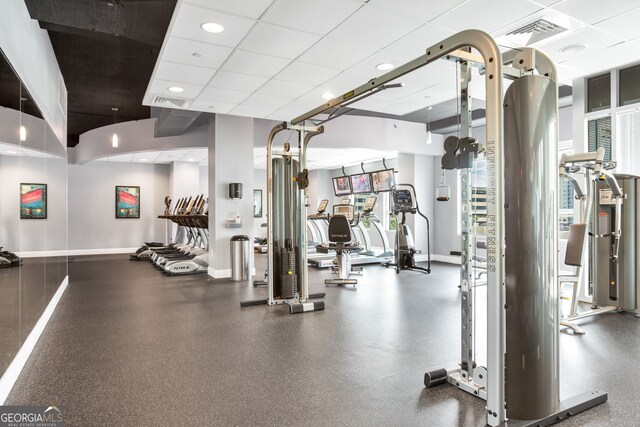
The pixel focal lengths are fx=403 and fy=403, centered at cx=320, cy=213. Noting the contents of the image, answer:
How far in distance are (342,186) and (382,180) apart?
2.18 meters

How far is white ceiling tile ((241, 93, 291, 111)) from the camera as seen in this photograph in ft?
20.5

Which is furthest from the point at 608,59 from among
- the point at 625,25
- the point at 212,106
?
the point at 212,106

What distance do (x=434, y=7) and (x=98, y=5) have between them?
332 cm

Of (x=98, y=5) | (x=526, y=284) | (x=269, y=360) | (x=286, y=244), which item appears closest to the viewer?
(x=526, y=284)

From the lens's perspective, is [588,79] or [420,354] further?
[588,79]

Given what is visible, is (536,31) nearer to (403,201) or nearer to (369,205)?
(403,201)

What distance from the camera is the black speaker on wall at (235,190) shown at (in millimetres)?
7681

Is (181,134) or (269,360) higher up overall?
(181,134)

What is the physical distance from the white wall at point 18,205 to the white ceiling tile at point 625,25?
17.1ft

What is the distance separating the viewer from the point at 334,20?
12.4 ft

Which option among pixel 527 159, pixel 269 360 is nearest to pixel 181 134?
pixel 269 360

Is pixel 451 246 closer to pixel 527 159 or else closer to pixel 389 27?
pixel 389 27

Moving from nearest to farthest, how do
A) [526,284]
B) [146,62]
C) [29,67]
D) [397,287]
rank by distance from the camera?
1. [526,284]
2. [29,67]
3. [397,287]
4. [146,62]

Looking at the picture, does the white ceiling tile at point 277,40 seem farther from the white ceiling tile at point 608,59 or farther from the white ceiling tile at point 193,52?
the white ceiling tile at point 608,59
